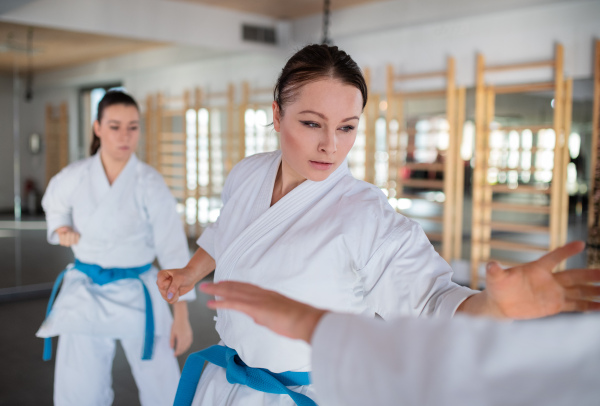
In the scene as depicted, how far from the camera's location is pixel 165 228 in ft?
7.99

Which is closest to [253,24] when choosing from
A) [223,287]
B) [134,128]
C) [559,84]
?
[559,84]

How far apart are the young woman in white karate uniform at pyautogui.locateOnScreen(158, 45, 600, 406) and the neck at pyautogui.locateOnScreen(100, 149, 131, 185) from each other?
1.33 meters

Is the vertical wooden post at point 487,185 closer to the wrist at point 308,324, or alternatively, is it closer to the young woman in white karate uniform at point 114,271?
the young woman in white karate uniform at point 114,271

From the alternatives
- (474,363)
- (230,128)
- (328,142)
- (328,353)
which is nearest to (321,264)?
(328,142)

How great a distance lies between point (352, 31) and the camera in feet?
20.2

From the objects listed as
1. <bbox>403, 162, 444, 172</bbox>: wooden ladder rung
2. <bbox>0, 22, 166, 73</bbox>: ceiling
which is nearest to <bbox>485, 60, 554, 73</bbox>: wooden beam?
<bbox>403, 162, 444, 172</bbox>: wooden ladder rung

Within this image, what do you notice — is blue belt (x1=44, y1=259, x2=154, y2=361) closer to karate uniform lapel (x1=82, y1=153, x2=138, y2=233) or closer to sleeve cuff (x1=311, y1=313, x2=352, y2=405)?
karate uniform lapel (x1=82, y1=153, x2=138, y2=233)

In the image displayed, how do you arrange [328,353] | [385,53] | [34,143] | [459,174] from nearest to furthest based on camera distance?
[328,353] → [34,143] → [459,174] → [385,53]

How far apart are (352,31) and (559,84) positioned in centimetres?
237

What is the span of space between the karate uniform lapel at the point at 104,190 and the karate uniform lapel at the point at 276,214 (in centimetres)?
131

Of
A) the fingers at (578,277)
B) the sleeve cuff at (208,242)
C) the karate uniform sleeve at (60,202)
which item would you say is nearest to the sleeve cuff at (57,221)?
the karate uniform sleeve at (60,202)

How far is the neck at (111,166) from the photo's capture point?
104 inches

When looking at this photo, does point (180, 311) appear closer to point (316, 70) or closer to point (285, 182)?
point (285, 182)

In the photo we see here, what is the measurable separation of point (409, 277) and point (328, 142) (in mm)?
366
